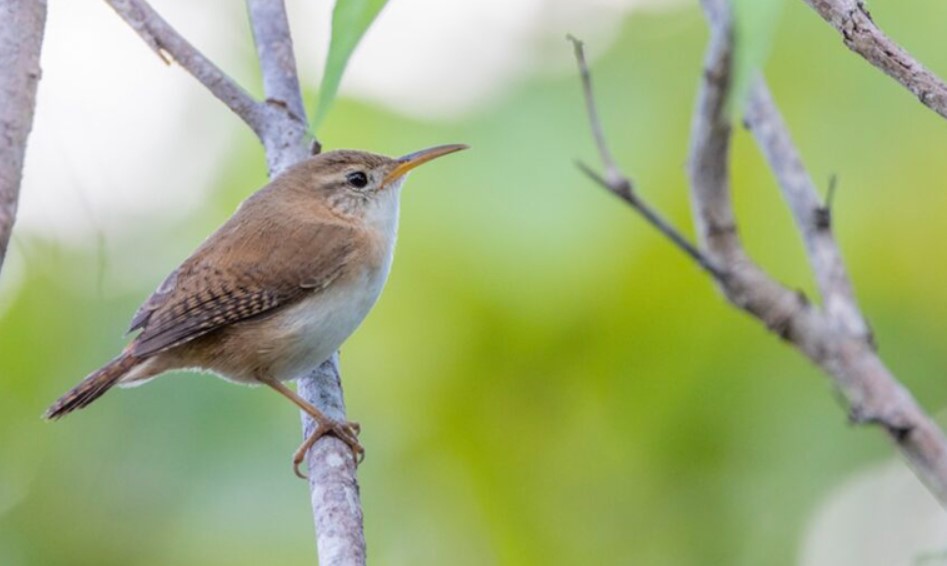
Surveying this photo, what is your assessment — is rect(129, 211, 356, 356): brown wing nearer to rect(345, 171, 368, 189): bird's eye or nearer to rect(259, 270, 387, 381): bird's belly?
rect(259, 270, 387, 381): bird's belly

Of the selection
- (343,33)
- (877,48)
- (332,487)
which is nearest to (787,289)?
(877,48)

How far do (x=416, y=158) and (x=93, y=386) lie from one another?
1087mm

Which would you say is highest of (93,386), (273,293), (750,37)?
(273,293)

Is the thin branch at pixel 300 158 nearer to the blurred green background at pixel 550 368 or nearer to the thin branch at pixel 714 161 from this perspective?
the blurred green background at pixel 550 368

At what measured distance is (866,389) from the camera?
246 cm

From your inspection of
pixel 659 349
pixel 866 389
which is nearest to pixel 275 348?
pixel 659 349

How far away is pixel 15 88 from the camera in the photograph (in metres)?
2.17

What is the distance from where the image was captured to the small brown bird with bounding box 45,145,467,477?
3.48 m

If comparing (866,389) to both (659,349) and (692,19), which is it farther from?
(692,19)

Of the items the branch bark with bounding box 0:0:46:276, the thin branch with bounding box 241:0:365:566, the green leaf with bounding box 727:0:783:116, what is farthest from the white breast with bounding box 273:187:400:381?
the green leaf with bounding box 727:0:783:116

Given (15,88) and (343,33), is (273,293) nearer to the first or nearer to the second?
(15,88)

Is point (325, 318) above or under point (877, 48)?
above

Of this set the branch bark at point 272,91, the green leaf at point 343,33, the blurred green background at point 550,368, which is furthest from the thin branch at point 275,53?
the green leaf at point 343,33

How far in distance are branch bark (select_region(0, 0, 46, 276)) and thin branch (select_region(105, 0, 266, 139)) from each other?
46.8 inches
